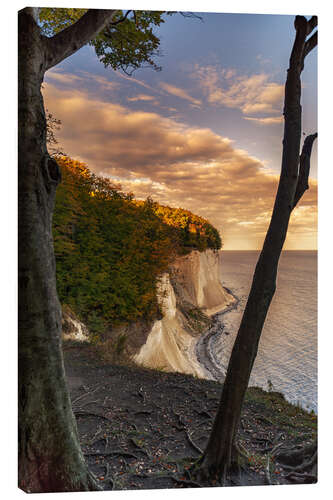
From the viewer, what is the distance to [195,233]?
13.5 meters

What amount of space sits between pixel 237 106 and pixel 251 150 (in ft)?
1.74

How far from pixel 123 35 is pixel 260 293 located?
9.19 ft

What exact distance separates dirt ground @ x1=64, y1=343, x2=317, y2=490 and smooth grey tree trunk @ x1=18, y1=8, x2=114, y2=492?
72 cm

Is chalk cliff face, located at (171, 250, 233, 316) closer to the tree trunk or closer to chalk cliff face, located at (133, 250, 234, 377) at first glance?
chalk cliff face, located at (133, 250, 234, 377)

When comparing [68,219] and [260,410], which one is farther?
[68,219]

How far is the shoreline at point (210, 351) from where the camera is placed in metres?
10.4

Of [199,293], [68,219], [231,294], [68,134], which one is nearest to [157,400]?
[68,219]

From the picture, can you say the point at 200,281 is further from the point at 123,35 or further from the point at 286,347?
the point at 123,35

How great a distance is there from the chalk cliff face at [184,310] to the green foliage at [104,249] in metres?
0.86

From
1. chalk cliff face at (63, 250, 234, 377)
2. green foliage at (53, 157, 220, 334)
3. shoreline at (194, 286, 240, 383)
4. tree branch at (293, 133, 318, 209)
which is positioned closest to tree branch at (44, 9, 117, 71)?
tree branch at (293, 133, 318, 209)

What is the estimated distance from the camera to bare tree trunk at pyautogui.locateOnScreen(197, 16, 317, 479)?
2.33 meters

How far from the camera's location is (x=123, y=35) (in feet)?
10.8
